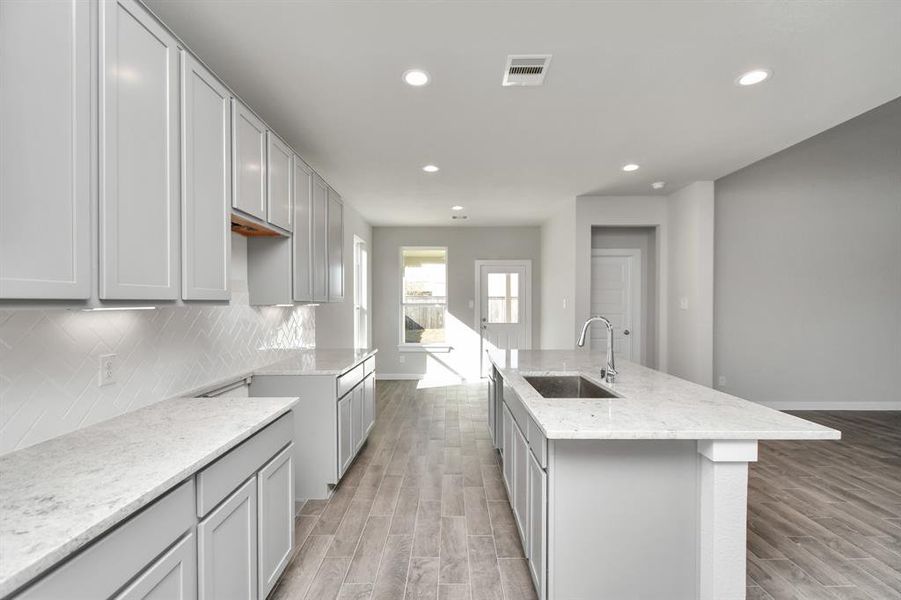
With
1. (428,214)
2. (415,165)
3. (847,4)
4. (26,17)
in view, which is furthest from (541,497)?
(428,214)

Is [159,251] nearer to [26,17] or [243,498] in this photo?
[26,17]

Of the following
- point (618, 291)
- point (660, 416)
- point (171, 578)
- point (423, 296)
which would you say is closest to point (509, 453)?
point (660, 416)

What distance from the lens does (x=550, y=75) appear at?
7.11ft

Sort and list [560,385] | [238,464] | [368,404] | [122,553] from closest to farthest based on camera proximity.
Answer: [122,553], [238,464], [560,385], [368,404]

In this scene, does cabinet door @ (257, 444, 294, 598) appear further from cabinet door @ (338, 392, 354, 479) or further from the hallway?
cabinet door @ (338, 392, 354, 479)

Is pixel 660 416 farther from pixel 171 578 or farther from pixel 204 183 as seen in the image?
pixel 204 183

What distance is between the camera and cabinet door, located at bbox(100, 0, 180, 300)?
4.04 feet

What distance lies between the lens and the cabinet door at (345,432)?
2.79m

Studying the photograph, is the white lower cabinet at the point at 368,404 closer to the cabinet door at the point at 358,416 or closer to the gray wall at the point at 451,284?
the cabinet door at the point at 358,416

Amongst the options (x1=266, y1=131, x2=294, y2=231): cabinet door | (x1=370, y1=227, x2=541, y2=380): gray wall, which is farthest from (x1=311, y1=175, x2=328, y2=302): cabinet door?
(x1=370, y1=227, x2=541, y2=380): gray wall

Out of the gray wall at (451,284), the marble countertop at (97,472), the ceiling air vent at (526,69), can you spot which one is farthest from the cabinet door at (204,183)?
the gray wall at (451,284)

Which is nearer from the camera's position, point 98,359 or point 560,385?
point 98,359

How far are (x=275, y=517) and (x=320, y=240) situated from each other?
2157mm

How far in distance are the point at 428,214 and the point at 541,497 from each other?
4675 millimetres
